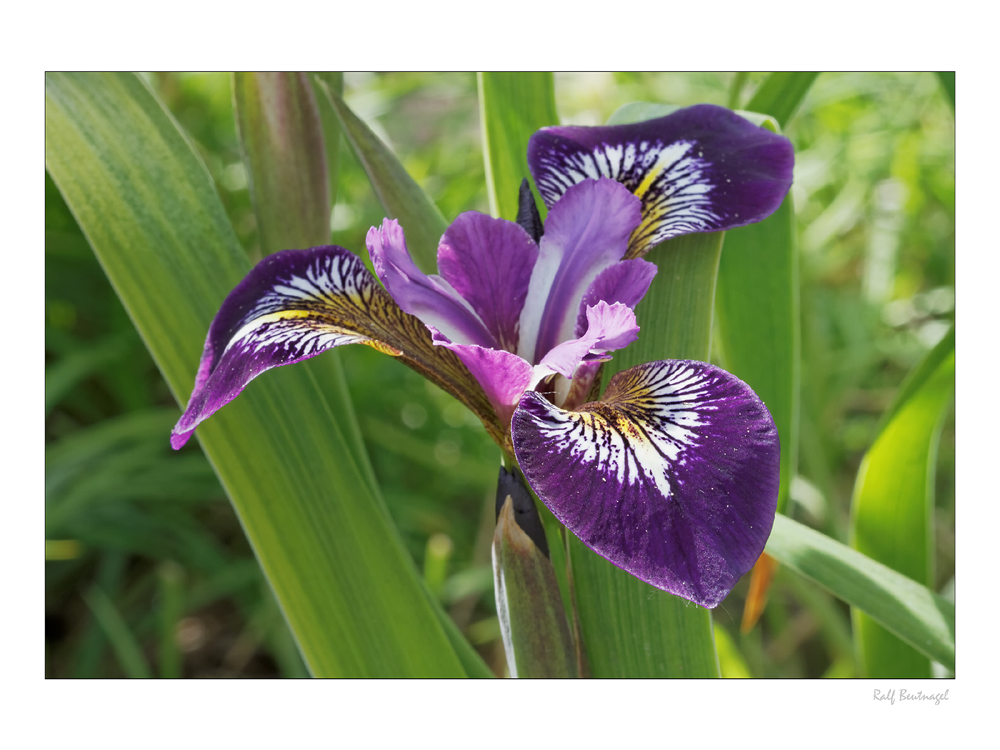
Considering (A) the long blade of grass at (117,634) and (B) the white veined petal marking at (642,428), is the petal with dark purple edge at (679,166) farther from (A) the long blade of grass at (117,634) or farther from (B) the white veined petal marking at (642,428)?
(A) the long blade of grass at (117,634)

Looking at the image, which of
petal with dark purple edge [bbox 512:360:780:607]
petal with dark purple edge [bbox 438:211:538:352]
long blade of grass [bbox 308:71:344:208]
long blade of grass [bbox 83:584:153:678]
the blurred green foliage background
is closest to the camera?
petal with dark purple edge [bbox 512:360:780:607]

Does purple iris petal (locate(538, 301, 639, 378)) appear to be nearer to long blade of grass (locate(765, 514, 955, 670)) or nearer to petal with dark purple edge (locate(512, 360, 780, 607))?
petal with dark purple edge (locate(512, 360, 780, 607))

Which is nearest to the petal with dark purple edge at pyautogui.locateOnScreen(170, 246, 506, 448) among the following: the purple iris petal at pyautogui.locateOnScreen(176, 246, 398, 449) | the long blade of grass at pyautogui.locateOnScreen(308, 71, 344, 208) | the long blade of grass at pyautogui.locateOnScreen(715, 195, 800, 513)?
the purple iris petal at pyautogui.locateOnScreen(176, 246, 398, 449)

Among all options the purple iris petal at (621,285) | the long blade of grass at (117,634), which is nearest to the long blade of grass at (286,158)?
the purple iris petal at (621,285)

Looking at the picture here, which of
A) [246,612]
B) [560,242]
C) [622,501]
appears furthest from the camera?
[246,612]

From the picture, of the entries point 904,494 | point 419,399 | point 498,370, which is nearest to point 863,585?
point 904,494
